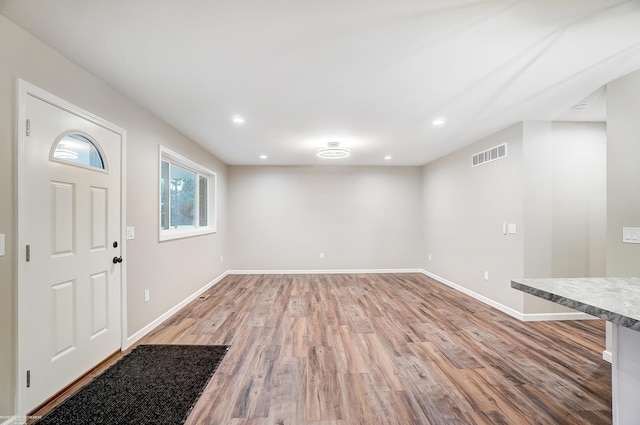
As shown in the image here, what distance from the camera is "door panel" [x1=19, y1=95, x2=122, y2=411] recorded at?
1720mm

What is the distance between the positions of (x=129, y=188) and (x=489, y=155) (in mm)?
4771

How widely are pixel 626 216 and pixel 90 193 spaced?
4.66 m

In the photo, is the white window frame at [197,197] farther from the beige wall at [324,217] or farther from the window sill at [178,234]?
the beige wall at [324,217]

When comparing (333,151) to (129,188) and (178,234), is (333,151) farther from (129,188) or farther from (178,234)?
(129,188)

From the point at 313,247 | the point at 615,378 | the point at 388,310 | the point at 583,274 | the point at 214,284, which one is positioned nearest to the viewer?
the point at 615,378

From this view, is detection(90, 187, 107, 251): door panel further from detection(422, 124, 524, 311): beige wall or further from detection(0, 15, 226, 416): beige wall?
detection(422, 124, 524, 311): beige wall

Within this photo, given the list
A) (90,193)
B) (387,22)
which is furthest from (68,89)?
(387,22)

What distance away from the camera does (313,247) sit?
616cm

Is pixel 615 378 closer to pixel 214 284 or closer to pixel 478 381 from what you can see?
pixel 478 381

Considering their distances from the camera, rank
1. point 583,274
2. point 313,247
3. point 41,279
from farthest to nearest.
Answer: point 313,247, point 583,274, point 41,279

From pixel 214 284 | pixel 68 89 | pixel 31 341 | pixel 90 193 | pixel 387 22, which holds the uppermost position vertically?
pixel 387 22

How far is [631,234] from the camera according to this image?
88.7 inches

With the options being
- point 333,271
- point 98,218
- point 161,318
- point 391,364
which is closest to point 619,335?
point 391,364

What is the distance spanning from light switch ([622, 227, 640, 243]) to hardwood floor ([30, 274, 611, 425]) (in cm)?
112
